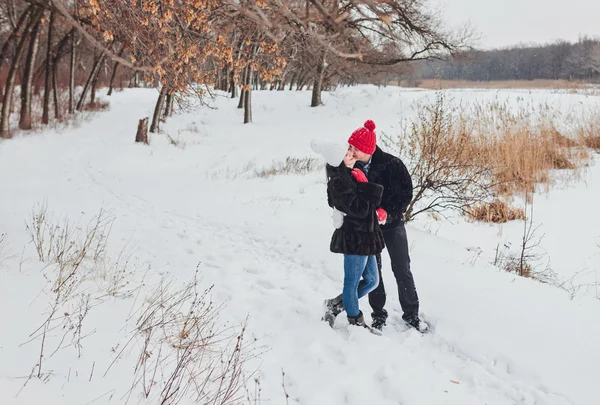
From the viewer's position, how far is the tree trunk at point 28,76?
13.9m

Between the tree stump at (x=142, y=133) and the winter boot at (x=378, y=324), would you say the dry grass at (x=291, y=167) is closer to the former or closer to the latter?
the tree stump at (x=142, y=133)

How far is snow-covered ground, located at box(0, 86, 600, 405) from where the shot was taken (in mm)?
2744

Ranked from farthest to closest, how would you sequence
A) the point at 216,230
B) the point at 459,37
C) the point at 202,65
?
the point at 459,37 < the point at 216,230 < the point at 202,65

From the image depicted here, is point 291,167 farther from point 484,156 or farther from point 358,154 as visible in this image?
point 358,154

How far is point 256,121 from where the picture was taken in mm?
21547

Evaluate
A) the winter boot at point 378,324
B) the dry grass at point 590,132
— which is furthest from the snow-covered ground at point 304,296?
the dry grass at point 590,132

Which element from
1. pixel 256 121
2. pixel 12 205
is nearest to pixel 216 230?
pixel 12 205

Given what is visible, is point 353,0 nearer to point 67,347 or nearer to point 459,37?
point 67,347

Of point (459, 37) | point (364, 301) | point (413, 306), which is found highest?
point (459, 37)

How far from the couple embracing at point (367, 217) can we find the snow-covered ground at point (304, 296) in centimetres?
23

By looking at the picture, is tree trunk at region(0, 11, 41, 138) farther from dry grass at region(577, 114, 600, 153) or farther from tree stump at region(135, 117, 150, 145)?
dry grass at region(577, 114, 600, 153)

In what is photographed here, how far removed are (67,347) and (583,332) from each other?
3901mm

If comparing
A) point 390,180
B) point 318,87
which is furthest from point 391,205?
point 318,87

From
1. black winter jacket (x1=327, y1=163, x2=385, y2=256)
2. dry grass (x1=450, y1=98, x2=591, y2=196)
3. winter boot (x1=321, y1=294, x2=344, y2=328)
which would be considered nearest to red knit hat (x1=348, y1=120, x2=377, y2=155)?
black winter jacket (x1=327, y1=163, x2=385, y2=256)
